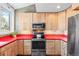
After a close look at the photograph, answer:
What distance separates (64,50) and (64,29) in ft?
0.75

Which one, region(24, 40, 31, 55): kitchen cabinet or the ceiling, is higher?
the ceiling

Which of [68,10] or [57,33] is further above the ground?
[68,10]

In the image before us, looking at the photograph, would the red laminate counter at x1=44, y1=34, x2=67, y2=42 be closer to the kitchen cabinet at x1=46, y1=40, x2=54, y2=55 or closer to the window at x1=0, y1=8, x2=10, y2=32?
the kitchen cabinet at x1=46, y1=40, x2=54, y2=55

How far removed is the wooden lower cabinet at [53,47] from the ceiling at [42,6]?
0.33 meters

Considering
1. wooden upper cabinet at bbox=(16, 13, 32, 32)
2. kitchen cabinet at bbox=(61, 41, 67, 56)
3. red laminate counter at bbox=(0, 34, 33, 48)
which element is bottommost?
kitchen cabinet at bbox=(61, 41, 67, 56)

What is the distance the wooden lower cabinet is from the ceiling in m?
0.33

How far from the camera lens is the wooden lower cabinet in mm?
1146

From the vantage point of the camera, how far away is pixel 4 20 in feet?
3.78

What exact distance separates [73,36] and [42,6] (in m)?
0.46

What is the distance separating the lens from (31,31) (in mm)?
1154

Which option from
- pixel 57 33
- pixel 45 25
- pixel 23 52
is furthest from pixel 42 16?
pixel 23 52

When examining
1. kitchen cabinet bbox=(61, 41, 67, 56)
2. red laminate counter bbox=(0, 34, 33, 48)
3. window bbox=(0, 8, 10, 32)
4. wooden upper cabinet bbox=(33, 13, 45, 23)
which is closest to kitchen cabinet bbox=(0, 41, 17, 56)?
red laminate counter bbox=(0, 34, 33, 48)

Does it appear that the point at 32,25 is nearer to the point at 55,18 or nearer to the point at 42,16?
the point at 42,16

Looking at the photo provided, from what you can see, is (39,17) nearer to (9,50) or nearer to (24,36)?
(24,36)
